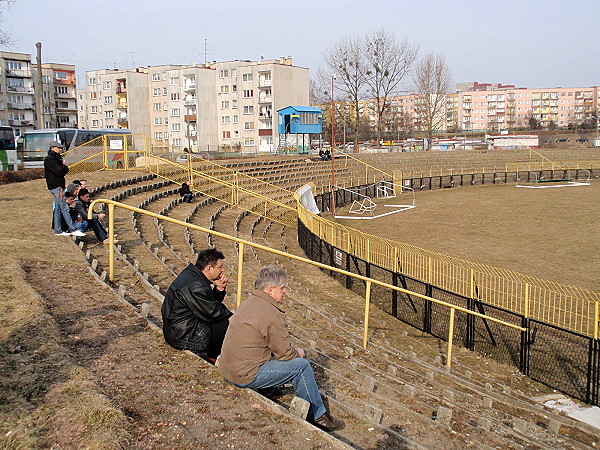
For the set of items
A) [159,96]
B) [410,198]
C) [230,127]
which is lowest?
[410,198]

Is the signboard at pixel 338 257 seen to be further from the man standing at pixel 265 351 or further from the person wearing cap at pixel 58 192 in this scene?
the man standing at pixel 265 351

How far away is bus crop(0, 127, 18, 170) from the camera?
29453mm

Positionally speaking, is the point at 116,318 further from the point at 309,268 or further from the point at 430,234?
the point at 430,234

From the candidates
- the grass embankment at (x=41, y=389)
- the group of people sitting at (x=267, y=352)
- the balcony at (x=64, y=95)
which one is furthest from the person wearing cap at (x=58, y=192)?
the balcony at (x=64, y=95)

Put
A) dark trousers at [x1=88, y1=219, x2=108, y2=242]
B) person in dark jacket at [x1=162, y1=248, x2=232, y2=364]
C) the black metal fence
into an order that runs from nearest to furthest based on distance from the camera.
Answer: person in dark jacket at [x1=162, y1=248, x2=232, y2=364] < the black metal fence < dark trousers at [x1=88, y1=219, x2=108, y2=242]

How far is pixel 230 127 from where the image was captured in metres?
80.2

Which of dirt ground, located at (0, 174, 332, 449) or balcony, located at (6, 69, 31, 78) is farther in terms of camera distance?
balcony, located at (6, 69, 31, 78)

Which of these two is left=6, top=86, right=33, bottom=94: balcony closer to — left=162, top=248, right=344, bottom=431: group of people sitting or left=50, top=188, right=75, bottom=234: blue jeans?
left=50, top=188, right=75, bottom=234: blue jeans

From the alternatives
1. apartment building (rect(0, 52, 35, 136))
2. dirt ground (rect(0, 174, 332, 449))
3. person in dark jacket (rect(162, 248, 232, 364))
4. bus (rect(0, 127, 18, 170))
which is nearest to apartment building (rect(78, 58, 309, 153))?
apartment building (rect(0, 52, 35, 136))

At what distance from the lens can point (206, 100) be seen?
8012cm

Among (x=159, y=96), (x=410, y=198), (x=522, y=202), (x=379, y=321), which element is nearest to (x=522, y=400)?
(x=379, y=321)

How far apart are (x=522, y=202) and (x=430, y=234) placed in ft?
42.1

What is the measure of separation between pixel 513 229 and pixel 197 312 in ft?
65.6

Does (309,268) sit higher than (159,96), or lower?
lower
